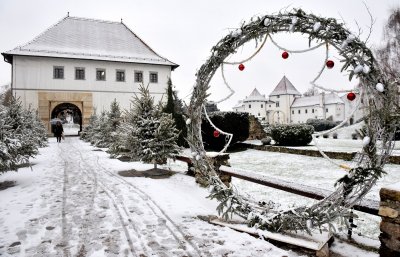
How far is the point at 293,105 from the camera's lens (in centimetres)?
6362

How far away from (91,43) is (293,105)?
156 ft

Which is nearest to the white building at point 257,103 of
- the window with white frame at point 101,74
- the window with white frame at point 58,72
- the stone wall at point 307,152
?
the window with white frame at point 101,74

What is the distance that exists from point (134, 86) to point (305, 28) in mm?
27469

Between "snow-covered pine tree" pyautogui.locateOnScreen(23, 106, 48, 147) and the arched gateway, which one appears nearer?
"snow-covered pine tree" pyautogui.locateOnScreen(23, 106, 48, 147)

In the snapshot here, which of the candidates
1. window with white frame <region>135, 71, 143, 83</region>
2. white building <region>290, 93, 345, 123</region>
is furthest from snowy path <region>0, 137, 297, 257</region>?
white building <region>290, 93, 345, 123</region>

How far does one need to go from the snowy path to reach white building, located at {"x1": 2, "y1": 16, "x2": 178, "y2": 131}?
63.3 ft

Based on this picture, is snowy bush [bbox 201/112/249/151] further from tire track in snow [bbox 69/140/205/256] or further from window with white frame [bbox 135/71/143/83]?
window with white frame [bbox 135/71/143/83]

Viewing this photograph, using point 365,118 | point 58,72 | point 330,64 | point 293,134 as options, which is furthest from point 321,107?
point 365,118

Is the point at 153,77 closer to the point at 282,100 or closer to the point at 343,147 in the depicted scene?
the point at 343,147

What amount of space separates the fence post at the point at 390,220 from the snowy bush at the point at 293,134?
13.5m

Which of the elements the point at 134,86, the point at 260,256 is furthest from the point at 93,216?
the point at 134,86

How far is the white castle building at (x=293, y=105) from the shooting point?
193 feet

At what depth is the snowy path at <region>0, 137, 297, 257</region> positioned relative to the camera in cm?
364

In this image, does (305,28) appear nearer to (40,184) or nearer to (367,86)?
(367,86)
